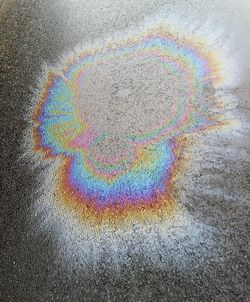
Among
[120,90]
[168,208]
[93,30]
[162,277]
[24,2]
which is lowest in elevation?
[162,277]

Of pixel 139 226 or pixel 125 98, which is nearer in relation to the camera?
pixel 139 226

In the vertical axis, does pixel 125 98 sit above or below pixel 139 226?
above

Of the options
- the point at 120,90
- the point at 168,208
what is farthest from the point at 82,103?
the point at 168,208

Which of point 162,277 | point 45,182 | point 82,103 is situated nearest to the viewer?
point 162,277

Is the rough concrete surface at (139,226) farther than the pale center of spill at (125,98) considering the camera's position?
No

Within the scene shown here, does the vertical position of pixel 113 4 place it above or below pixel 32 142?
above

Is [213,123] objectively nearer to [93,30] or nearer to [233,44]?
[233,44]

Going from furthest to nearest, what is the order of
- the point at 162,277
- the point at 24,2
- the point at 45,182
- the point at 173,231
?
1. the point at 24,2
2. the point at 45,182
3. the point at 173,231
4. the point at 162,277

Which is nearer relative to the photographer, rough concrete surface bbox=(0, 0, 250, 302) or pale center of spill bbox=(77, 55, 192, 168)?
rough concrete surface bbox=(0, 0, 250, 302)
